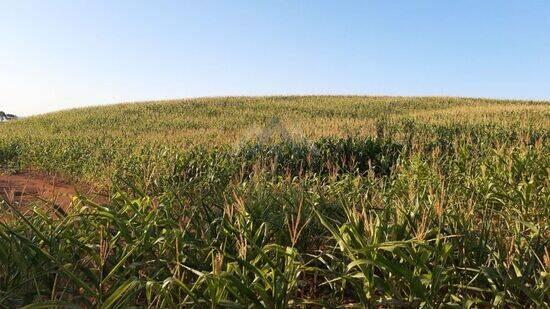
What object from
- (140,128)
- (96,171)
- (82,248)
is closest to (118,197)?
(82,248)

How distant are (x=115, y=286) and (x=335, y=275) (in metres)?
1.22

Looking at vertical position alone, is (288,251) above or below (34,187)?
above

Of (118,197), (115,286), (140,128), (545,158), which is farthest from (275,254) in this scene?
(140,128)

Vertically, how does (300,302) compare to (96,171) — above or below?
above

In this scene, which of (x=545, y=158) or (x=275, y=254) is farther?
(x=545, y=158)

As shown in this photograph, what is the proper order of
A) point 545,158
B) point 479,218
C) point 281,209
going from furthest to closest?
point 545,158
point 479,218
point 281,209

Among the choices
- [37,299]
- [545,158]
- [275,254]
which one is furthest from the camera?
[545,158]

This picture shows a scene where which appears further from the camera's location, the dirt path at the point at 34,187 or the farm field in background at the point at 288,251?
the dirt path at the point at 34,187

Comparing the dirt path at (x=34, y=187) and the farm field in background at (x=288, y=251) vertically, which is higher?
the farm field in background at (x=288, y=251)

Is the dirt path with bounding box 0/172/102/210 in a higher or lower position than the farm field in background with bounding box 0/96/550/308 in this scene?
lower

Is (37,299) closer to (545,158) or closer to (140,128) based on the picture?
(545,158)

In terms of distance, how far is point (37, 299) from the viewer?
238 cm

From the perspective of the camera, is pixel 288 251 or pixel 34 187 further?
pixel 34 187

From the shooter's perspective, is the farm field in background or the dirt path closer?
the farm field in background
